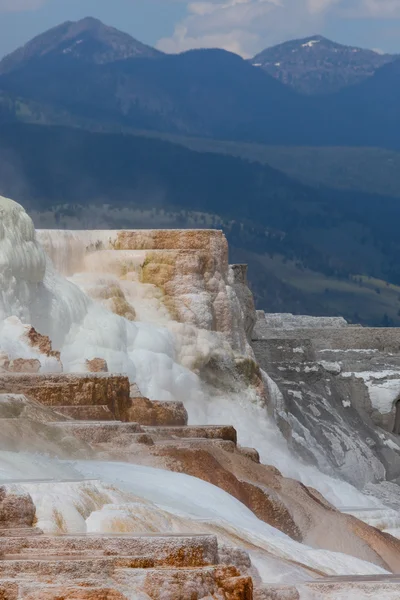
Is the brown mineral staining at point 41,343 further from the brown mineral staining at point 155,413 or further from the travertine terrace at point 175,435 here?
the brown mineral staining at point 155,413

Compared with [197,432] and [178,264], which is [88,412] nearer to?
[197,432]

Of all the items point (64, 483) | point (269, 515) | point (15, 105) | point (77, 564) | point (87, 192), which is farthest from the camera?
point (15, 105)

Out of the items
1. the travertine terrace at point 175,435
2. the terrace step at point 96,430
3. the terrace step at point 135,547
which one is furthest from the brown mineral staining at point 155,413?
the terrace step at point 135,547

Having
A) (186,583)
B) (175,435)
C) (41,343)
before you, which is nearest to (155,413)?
(175,435)

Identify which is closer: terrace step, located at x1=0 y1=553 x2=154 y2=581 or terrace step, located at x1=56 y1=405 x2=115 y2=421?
terrace step, located at x1=0 y1=553 x2=154 y2=581

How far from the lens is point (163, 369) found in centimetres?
2000

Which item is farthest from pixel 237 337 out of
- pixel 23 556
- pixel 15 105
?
pixel 15 105

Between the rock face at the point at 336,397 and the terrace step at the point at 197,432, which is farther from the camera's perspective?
the rock face at the point at 336,397

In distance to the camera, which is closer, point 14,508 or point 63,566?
point 63,566

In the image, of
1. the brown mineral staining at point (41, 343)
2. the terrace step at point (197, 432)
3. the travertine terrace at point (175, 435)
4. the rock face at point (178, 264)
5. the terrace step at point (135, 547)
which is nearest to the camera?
A: the terrace step at point (135, 547)

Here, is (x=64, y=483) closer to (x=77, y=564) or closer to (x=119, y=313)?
(x=77, y=564)

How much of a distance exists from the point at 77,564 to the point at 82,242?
16799 millimetres

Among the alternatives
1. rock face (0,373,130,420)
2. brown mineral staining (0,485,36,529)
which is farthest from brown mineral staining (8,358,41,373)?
brown mineral staining (0,485,36,529)

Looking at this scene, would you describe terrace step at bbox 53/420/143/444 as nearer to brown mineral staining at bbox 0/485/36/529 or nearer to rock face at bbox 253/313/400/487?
brown mineral staining at bbox 0/485/36/529
